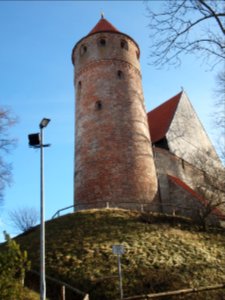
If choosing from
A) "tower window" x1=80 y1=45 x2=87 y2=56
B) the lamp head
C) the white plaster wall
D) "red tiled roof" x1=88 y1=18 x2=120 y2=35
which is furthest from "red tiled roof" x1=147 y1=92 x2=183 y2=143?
the lamp head

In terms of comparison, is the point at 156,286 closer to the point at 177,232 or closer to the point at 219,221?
the point at 177,232

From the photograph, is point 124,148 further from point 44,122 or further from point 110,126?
point 44,122

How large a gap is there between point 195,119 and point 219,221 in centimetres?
1291

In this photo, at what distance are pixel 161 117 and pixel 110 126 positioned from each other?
8172 millimetres

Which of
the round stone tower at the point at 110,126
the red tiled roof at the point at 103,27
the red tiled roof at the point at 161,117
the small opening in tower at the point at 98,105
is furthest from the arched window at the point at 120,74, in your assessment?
the red tiled roof at the point at 161,117

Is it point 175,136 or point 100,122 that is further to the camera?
point 175,136

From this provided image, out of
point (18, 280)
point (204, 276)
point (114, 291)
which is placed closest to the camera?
point (18, 280)

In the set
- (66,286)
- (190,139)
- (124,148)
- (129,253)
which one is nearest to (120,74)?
(124,148)

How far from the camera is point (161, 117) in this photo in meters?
31.2

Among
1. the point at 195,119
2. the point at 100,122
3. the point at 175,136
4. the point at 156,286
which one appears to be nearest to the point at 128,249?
the point at 156,286

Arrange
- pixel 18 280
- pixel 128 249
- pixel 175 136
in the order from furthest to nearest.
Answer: pixel 175 136 → pixel 128 249 → pixel 18 280

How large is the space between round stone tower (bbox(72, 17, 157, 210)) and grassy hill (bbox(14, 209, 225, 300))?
8.33ft

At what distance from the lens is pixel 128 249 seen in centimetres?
1577

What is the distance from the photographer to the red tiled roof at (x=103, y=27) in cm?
2758
